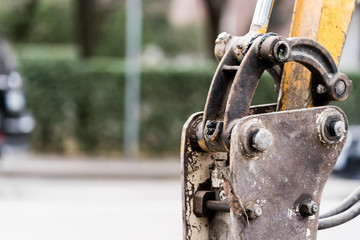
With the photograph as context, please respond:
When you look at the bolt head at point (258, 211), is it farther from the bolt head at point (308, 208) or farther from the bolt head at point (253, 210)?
the bolt head at point (308, 208)

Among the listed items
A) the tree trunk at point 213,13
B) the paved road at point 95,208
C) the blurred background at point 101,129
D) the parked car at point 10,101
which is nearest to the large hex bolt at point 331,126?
the paved road at point 95,208

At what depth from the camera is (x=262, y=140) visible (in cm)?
179

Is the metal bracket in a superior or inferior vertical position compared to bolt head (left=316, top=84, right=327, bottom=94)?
inferior

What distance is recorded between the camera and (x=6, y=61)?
439 inches

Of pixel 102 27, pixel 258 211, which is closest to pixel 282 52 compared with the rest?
pixel 258 211

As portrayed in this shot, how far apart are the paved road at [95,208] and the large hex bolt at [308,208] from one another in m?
3.41

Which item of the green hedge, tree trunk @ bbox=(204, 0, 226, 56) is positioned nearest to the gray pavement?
the green hedge

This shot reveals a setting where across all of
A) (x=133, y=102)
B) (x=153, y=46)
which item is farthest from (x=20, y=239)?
(x=153, y=46)

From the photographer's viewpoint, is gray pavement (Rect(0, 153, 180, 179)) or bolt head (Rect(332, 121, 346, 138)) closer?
bolt head (Rect(332, 121, 346, 138))

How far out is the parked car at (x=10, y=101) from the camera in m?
10.9

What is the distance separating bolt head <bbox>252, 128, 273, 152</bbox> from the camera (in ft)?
5.83

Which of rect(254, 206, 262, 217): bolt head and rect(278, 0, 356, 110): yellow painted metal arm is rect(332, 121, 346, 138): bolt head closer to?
rect(278, 0, 356, 110): yellow painted metal arm

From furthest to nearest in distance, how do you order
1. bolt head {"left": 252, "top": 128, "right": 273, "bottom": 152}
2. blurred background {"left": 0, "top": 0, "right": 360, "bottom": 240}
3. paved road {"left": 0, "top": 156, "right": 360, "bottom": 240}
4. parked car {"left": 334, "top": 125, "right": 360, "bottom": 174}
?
parked car {"left": 334, "top": 125, "right": 360, "bottom": 174}
blurred background {"left": 0, "top": 0, "right": 360, "bottom": 240}
paved road {"left": 0, "top": 156, "right": 360, "bottom": 240}
bolt head {"left": 252, "top": 128, "right": 273, "bottom": 152}

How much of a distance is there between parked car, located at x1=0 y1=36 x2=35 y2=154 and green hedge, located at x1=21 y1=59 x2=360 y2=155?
3890mm
